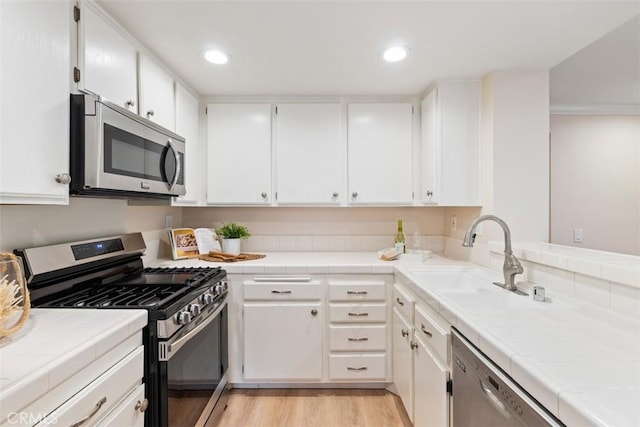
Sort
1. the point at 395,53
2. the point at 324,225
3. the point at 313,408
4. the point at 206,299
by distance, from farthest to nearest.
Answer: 1. the point at 324,225
2. the point at 313,408
3. the point at 395,53
4. the point at 206,299

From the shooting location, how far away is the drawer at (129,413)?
944mm

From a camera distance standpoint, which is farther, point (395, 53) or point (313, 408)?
point (313, 408)

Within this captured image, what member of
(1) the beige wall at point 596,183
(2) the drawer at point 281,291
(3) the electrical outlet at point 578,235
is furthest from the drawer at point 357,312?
(3) the electrical outlet at point 578,235

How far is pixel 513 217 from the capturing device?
198 centimetres

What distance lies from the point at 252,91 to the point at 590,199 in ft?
10.8

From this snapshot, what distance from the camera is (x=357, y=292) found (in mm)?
2059

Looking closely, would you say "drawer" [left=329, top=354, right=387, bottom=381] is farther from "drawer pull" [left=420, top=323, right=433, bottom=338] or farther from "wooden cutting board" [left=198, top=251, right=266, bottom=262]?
"wooden cutting board" [left=198, top=251, right=266, bottom=262]

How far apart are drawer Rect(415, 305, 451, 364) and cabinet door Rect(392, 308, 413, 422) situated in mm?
152

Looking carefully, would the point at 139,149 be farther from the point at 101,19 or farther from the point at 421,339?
the point at 421,339

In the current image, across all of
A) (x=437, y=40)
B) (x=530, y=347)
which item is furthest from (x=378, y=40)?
(x=530, y=347)

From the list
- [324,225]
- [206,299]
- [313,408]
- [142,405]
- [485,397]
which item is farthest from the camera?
[324,225]

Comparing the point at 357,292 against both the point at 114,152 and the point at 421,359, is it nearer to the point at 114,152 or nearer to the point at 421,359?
the point at 421,359

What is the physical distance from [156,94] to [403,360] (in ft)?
7.10

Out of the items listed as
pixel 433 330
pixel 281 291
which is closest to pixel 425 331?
pixel 433 330
